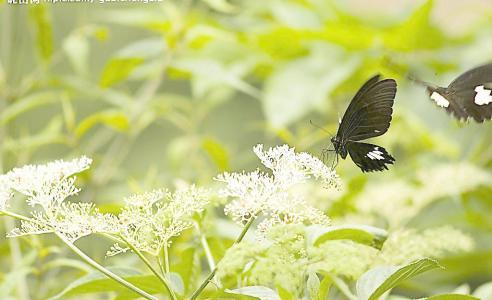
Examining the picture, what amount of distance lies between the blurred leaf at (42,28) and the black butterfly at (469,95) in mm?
446

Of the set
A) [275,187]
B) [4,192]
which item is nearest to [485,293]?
[275,187]

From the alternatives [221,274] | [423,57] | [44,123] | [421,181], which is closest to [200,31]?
[421,181]

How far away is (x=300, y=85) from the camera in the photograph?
1084mm

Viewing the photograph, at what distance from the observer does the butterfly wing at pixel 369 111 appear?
→ 0.48m

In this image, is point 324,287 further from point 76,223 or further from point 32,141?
point 32,141

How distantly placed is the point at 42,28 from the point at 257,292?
1.73 feet

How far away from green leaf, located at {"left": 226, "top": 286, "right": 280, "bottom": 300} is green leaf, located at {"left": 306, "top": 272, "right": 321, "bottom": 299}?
17 mm

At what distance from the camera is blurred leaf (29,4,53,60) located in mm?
841

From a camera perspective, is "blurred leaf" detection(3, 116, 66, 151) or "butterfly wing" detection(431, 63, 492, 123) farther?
"blurred leaf" detection(3, 116, 66, 151)

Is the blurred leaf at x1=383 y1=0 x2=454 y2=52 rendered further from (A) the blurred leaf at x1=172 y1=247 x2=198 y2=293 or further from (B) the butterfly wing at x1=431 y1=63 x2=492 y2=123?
(A) the blurred leaf at x1=172 y1=247 x2=198 y2=293

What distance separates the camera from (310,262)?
1.32 feet

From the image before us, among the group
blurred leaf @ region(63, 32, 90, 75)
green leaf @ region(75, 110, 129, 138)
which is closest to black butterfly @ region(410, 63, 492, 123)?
green leaf @ region(75, 110, 129, 138)

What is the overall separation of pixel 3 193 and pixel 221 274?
0.13 meters

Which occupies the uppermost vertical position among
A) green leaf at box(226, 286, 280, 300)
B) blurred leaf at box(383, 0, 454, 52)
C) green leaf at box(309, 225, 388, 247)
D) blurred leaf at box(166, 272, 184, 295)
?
blurred leaf at box(383, 0, 454, 52)
